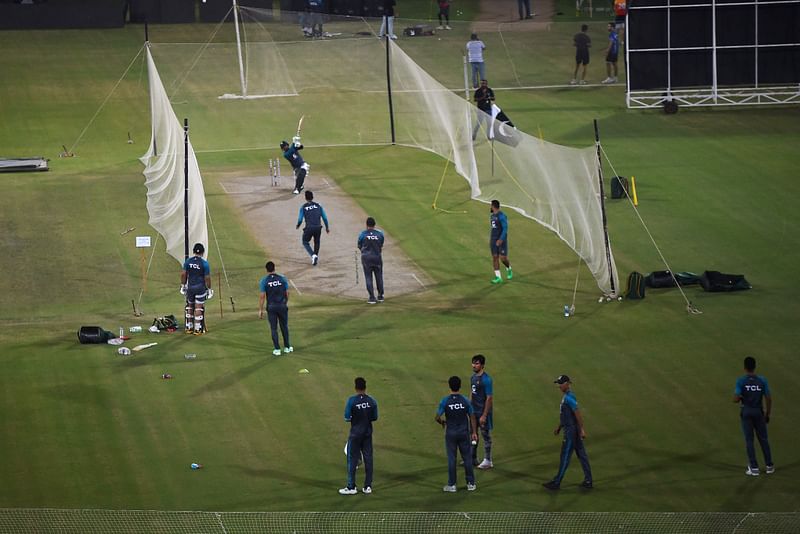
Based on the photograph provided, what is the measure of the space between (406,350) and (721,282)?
7509 millimetres

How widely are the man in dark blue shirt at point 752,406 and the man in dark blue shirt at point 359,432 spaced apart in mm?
5277

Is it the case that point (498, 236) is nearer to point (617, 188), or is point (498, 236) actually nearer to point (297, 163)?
point (617, 188)

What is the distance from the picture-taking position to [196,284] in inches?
1079

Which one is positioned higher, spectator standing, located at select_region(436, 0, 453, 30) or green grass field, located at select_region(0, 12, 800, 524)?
spectator standing, located at select_region(436, 0, 453, 30)

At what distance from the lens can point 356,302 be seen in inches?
1178

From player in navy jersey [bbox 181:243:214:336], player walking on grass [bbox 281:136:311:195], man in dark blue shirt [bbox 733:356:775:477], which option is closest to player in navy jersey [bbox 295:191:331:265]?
player in navy jersey [bbox 181:243:214:336]

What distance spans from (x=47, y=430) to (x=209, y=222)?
14.2 metres

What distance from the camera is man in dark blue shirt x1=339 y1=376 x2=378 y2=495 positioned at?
65.8 ft

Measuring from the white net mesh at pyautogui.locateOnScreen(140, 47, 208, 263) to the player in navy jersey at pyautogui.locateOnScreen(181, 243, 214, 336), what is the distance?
11.0ft

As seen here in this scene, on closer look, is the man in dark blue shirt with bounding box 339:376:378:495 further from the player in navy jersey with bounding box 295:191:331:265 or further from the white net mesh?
the player in navy jersey with bounding box 295:191:331:265

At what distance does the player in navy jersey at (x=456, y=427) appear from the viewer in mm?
19938

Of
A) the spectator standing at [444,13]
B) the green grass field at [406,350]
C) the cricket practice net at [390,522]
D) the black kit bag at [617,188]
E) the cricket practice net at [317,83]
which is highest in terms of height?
the spectator standing at [444,13]

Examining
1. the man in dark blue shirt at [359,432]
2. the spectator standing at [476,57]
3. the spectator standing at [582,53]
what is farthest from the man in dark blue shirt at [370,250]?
the spectator standing at [582,53]

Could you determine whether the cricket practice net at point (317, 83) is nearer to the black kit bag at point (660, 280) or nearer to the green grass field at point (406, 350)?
the green grass field at point (406, 350)
